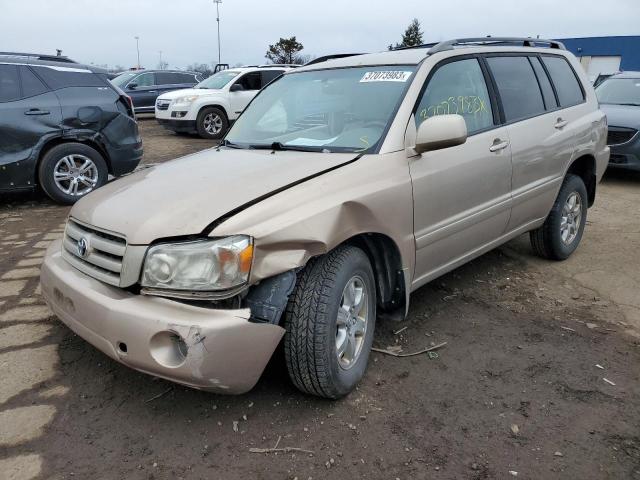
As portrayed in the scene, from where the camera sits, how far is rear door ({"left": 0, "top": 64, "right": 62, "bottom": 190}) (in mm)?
6039

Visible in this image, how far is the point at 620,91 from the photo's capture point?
30.6 ft

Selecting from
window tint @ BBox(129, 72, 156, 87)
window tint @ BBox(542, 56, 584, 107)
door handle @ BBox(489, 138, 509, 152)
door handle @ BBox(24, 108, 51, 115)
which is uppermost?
window tint @ BBox(129, 72, 156, 87)

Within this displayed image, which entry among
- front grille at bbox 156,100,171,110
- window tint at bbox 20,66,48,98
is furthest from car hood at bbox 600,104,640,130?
front grille at bbox 156,100,171,110

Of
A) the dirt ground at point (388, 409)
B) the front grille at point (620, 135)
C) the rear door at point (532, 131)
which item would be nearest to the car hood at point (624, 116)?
the front grille at point (620, 135)

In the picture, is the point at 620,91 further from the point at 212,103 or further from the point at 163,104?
the point at 163,104

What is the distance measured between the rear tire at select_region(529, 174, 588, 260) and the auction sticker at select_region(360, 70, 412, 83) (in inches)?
80.4

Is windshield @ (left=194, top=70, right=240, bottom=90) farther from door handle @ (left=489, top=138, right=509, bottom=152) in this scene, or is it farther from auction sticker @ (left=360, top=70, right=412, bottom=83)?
door handle @ (left=489, top=138, right=509, bottom=152)

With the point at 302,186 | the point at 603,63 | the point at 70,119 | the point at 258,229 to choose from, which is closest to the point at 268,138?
the point at 302,186

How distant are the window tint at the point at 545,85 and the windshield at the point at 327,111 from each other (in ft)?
5.25

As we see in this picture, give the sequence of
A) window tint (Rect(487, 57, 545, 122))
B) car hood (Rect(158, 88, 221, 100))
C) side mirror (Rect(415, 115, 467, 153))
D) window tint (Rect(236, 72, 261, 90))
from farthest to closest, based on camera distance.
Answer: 1. window tint (Rect(236, 72, 261, 90))
2. car hood (Rect(158, 88, 221, 100))
3. window tint (Rect(487, 57, 545, 122))
4. side mirror (Rect(415, 115, 467, 153))

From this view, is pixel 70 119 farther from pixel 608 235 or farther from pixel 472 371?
pixel 608 235

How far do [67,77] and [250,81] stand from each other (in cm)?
739

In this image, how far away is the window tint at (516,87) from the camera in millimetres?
3895

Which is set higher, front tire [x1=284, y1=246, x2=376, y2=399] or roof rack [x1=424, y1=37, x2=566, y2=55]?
roof rack [x1=424, y1=37, x2=566, y2=55]
